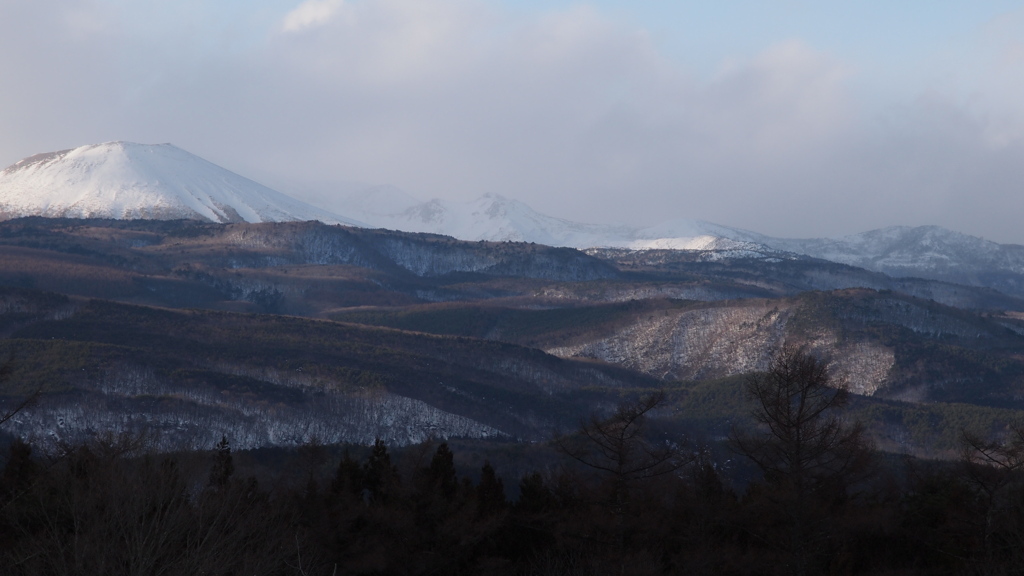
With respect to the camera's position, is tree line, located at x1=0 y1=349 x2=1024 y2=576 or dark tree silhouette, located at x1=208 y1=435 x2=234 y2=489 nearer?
tree line, located at x1=0 y1=349 x2=1024 y2=576

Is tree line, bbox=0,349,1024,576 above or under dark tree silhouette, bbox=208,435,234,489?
above

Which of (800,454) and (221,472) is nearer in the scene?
(800,454)

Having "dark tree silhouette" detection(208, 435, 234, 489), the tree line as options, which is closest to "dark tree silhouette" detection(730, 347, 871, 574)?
the tree line

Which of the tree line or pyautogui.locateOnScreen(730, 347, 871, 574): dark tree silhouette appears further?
pyautogui.locateOnScreen(730, 347, 871, 574): dark tree silhouette

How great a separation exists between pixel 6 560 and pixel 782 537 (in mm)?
37810

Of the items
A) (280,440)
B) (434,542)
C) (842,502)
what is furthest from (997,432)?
(434,542)

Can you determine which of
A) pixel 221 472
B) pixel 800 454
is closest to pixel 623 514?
pixel 800 454

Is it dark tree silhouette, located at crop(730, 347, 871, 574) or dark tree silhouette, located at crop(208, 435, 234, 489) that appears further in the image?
dark tree silhouette, located at crop(208, 435, 234, 489)

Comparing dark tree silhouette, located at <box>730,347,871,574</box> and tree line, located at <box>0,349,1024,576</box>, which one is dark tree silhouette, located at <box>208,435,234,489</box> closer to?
tree line, located at <box>0,349,1024,576</box>

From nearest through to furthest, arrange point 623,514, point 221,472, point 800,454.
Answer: point 800,454
point 623,514
point 221,472

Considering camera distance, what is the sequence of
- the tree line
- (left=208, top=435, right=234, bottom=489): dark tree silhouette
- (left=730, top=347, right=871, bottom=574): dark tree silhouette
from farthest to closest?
(left=208, top=435, right=234, bottom=489): dark tree silhouette
(left=730, top=347, right=871, bottom=574): dark tree silhouette
the tree line

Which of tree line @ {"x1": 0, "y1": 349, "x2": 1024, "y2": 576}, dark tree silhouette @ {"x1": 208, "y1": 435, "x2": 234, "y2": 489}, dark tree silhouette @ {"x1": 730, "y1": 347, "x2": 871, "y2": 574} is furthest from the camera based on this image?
dark tree silhouette @ {"x1": 208, "y1": 435, "x2": 234, "y2": 489}

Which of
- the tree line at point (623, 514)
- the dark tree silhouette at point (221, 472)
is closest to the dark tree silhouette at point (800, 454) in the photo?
the tree line at point (623, 514)

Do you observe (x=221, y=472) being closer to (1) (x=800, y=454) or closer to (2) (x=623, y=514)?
(2) (x=623, y=514)
